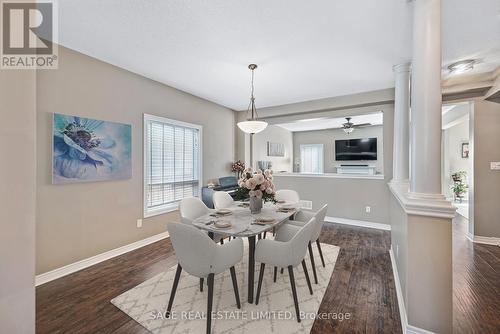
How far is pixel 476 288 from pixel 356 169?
5.99 metres

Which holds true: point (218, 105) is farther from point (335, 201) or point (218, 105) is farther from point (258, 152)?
point (335, 201)

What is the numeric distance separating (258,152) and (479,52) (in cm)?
472

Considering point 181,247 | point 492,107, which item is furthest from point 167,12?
point 492,107

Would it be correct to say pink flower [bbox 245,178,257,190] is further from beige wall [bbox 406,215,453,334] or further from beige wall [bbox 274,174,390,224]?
→ beige wall [bbox 274,174,390,224]

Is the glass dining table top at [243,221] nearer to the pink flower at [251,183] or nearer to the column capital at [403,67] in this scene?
the pink flower at [251,183]

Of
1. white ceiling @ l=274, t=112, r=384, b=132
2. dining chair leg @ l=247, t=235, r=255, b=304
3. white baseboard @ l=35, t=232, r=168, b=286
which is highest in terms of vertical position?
white ceiling @ l=274, t=112, r=384, b=132

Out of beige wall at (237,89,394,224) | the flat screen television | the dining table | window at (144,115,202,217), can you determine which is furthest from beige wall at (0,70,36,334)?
the flat screen television

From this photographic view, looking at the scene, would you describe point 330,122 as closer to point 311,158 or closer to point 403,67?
point 311,158

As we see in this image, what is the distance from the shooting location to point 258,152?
21.4 feet

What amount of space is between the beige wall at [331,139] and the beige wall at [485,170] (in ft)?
13.5

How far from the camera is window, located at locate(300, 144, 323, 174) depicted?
28.9 feet

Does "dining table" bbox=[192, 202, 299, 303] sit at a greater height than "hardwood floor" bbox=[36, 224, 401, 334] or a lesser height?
greater

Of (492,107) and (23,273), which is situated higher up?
(492,107)

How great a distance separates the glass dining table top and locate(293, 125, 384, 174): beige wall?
21.0 ft
